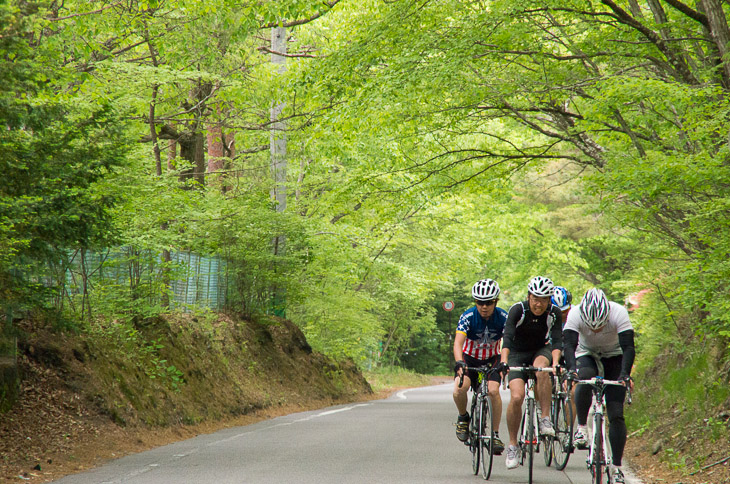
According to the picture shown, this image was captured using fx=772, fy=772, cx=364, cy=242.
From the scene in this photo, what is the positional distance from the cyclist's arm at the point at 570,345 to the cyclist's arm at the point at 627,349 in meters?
0.42

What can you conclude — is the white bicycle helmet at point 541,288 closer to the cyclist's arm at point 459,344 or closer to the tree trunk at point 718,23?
the cyclist's arm at point 459,344

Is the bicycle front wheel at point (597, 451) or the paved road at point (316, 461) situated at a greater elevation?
the bicycle front wheel at point (597, 451)

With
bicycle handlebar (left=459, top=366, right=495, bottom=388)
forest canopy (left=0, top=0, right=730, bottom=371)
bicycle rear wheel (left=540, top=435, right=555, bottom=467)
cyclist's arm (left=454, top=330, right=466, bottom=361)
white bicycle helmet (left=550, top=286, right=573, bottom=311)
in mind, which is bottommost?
bicycle rear wheel (left=540, top=435, right=555, bottom=467)

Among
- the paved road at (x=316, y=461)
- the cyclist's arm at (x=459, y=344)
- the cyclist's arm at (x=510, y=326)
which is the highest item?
the cyclist's arm at (x=510, y=326)

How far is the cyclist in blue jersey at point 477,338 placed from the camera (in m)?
8.55

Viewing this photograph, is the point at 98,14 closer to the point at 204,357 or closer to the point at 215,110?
the point at 215,110

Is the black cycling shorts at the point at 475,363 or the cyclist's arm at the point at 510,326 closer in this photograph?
the cyclist's arm at the point at 510,326

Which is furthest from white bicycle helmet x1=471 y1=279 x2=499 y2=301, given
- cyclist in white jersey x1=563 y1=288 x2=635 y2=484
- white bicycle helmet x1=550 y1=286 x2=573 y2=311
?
white bicycle helmet x1=550 y1=286 x2=573 y2=311

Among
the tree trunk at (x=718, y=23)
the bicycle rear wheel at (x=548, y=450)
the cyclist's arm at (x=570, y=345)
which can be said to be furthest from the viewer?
the tree trunk at (x=718, y=23)

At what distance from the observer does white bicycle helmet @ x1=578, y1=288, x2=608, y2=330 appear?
7309 mm

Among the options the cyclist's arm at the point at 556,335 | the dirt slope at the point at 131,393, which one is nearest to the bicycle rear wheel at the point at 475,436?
the cyclist's arm at the point at 556,335

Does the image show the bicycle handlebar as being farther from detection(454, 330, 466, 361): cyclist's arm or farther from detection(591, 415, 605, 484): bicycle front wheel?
detection(591, 415, 605, 484): bicycle front wheel

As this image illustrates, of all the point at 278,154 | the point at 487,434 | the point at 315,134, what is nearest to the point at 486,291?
the point at 487,434

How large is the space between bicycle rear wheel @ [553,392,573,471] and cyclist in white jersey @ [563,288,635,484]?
96 centimetres
